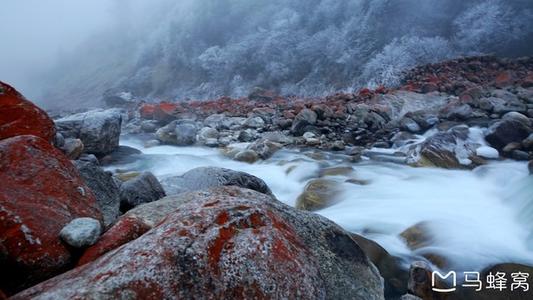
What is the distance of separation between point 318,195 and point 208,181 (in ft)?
7.43

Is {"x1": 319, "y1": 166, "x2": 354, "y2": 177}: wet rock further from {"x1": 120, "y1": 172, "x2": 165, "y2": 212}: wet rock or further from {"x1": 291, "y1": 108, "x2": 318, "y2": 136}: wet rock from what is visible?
{"x1": 120, "y1": 172, "x2": 165, "y2": 212}: wet rock

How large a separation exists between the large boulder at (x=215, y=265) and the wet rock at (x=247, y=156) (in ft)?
22.1

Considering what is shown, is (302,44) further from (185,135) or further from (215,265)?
(215,265)

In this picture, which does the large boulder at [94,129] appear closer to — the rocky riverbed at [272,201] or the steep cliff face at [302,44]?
the rocky riverbed at [272,201]

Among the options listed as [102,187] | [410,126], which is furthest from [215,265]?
[410,126]

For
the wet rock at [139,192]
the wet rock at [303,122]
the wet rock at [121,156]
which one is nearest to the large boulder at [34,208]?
the wet rock at [139,192]

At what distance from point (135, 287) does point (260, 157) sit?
24.9 feet

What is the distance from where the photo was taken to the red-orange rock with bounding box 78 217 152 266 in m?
2.34

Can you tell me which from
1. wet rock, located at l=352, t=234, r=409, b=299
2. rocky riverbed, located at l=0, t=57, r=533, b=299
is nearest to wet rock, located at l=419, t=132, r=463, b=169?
rocky riverbed, located at l=0, t=57, r=533, b=299

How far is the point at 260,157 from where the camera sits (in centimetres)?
945

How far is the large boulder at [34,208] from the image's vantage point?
2.17 meters

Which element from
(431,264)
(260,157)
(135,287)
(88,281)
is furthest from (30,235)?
(260,157)

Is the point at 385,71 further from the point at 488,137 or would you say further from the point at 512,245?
the point at 512,245

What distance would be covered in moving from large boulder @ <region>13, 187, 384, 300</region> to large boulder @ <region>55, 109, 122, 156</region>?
7.37 metres
